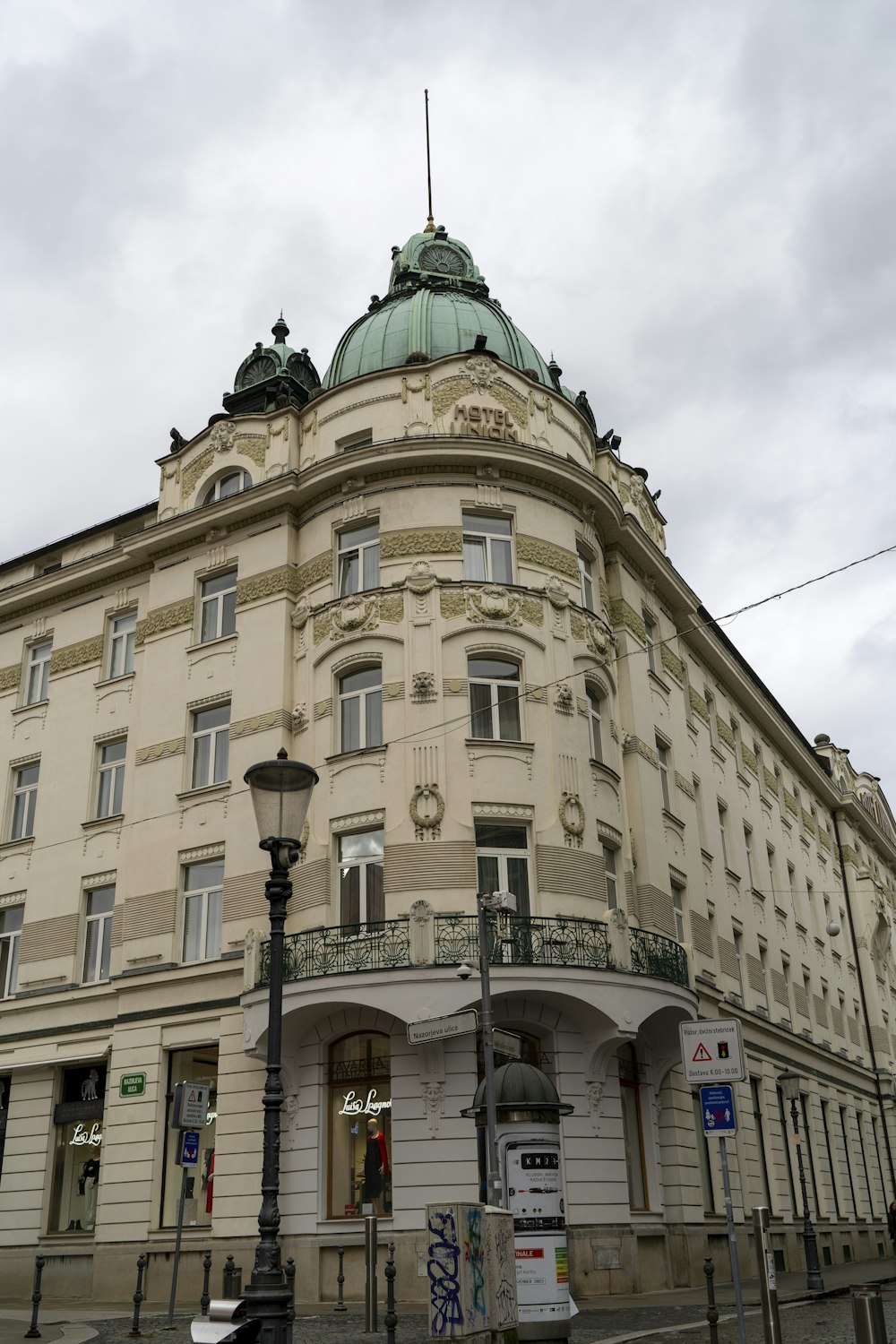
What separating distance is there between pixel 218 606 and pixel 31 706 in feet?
21.7

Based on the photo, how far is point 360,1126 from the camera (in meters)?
22.4

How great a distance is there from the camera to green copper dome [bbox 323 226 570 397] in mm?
29172

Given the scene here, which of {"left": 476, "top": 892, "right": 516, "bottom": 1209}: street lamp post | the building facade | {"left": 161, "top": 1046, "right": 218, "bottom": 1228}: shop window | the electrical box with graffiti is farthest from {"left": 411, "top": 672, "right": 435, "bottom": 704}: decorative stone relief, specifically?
the electrical box with graffiti

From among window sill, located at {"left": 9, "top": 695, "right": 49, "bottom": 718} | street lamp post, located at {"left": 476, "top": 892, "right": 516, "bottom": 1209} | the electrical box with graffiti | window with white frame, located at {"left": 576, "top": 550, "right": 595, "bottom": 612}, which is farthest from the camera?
window sill, located at {"left": 9, "top": 695, "right": 49, "bottom": 718}

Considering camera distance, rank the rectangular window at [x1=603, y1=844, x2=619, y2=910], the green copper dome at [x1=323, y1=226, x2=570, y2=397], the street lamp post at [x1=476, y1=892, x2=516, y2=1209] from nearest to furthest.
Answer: the street lamp post at [x1=476, y1=892, x2=516, y2=1209], the rectangular window at [x1=603, y1=844, x2=619, y2=910], the green copper dome at [x1=323, y1=226, x2=570, y2=397]

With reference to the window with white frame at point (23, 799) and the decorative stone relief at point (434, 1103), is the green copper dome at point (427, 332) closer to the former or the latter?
the window with white frame at point (23, 799)

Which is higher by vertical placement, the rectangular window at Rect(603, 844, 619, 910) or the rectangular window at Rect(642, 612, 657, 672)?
the rectangular window at Rect(642, 612, 657, 672)

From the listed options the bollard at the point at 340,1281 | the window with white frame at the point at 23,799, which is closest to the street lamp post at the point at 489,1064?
the bollard at the point at 340,1281

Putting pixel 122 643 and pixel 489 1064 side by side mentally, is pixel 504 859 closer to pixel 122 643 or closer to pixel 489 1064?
pixel 489 1064

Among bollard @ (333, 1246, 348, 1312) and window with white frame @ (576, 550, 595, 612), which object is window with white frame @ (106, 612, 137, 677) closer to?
window with white frame @ (576, 550, 595, 612)

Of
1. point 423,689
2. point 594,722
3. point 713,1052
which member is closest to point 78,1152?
point 423,689

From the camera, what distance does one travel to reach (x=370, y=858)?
2378 centimetres

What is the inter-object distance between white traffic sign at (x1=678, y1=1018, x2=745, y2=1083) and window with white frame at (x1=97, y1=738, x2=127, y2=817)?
19478 mm

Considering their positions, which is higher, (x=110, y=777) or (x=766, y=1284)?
(x=110, y=777)
